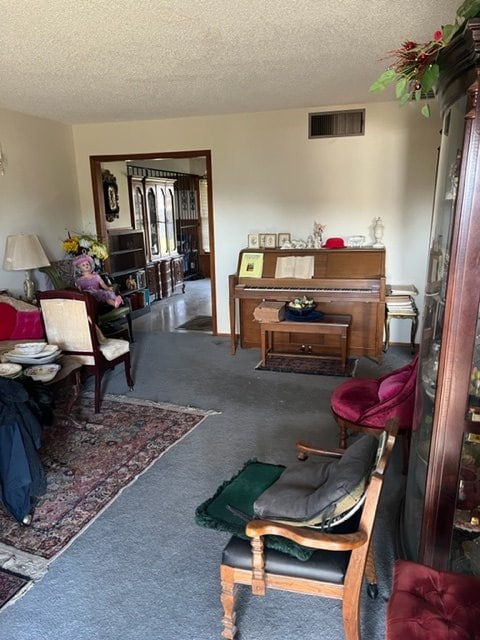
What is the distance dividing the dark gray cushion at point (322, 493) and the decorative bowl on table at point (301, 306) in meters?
2.60

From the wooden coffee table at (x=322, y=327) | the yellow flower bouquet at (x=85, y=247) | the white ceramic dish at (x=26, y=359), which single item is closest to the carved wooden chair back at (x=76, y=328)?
the white ceramic dish at (x=26, y=359)

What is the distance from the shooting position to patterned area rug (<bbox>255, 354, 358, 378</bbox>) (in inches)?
165

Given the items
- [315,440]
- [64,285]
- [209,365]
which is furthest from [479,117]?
[64,285]

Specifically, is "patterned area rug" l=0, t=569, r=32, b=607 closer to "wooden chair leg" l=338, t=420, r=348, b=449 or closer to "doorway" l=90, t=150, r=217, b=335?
"wooden chair leg" l=338, t=420, r=348, b=449

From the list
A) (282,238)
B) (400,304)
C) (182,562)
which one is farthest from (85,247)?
(182,562)

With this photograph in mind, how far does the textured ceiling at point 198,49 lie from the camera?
2.30 meters

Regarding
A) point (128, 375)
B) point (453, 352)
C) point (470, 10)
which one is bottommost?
point (128, 375)

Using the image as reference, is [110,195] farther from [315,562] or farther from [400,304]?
[315,562]

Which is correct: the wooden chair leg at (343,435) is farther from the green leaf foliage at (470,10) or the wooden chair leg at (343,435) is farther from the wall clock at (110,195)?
the wall clock at (110,195)

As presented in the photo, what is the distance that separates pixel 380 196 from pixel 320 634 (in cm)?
402

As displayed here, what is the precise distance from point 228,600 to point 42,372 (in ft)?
6.37

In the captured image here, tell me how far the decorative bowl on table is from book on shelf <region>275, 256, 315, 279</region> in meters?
0.26

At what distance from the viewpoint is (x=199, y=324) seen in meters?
6.08

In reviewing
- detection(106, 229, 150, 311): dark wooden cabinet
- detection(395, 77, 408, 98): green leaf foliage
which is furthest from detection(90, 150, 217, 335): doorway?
detection(395, 77, 408, 98): green leaf foliage
